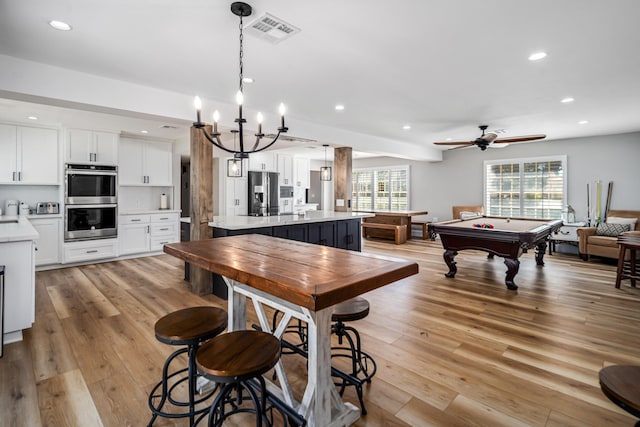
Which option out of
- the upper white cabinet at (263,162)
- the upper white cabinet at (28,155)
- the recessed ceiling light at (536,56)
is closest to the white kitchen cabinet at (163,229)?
the upper white cabinet at (28,155)

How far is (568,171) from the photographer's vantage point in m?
6.85

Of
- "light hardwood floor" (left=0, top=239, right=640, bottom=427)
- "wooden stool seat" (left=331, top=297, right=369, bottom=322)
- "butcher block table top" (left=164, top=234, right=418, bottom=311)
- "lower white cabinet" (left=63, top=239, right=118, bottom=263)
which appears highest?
"butcher block table top" (left=164, top=234, right=418, bottom=311)

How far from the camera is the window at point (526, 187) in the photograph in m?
7.03

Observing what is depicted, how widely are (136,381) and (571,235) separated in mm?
7649

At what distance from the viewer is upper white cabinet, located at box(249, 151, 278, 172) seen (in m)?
7.92

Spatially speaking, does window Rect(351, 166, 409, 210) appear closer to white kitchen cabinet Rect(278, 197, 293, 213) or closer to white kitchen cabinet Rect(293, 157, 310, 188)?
white kitchen cabinet Rect(293, 157, 310, 188)

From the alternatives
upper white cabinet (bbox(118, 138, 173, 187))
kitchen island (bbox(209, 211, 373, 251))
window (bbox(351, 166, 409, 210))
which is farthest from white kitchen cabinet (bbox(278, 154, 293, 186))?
kitchen island (bbox(209, 211, 373, 251))

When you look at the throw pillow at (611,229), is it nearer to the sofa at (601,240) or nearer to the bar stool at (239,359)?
the sofa at (601,240)

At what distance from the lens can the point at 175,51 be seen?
8.73 ft

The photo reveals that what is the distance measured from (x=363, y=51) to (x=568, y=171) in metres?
6.53

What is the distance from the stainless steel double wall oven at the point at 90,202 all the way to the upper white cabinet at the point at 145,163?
1.39ft

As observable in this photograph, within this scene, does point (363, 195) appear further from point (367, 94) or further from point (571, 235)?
point (367, 94)

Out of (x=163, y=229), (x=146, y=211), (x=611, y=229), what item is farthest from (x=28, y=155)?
(x=611, y=229)

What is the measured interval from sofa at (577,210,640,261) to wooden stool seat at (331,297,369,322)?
18.9 feet
